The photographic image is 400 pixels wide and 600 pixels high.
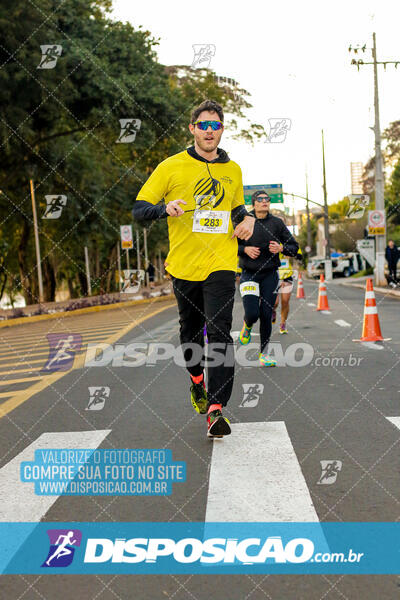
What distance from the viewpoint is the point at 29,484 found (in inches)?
168

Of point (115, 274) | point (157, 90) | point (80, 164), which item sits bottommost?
point (115, 274)

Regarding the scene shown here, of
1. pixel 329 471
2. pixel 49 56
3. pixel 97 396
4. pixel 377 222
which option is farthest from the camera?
pixel 377 222

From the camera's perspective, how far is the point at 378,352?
31.9 feet

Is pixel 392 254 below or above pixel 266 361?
above

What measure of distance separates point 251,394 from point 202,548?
3.73 metres

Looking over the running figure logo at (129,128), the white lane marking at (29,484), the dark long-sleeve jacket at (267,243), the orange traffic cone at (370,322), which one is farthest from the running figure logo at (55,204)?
the white lane marking at (29,484)

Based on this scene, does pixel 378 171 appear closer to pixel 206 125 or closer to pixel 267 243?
pixel 267 243

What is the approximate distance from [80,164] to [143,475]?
25372 millimetres

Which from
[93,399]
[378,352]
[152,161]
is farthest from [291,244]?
[152,161]

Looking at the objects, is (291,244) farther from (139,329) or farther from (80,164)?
(80,164)

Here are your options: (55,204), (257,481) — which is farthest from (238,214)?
(55,204)

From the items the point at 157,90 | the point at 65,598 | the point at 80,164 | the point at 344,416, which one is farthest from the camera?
the point at 80,164

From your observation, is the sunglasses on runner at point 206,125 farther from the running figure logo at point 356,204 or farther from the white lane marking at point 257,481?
the running figure logo at point 356,204

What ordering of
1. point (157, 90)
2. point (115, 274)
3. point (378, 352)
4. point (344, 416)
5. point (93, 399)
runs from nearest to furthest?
point (344, 416) → point (93, 399) → point (378, 352) → point (157, 90) → point (115, 274)
